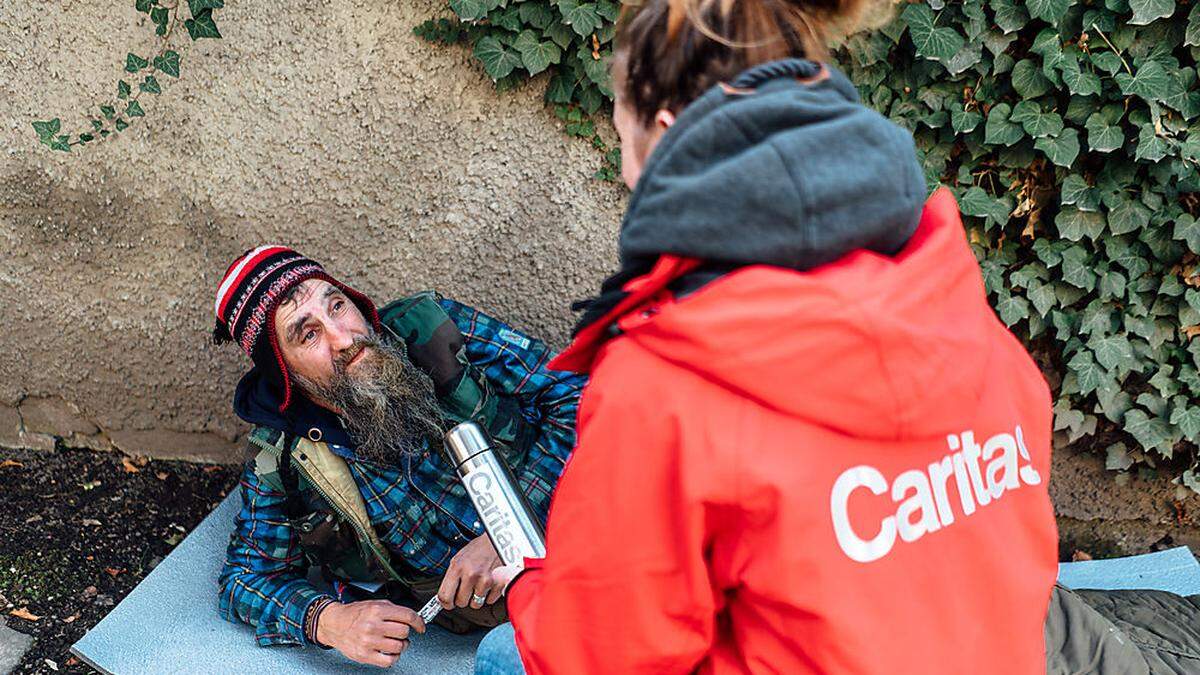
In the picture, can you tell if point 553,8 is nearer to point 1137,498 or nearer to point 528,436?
point 528,436

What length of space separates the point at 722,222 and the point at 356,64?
1991 mm

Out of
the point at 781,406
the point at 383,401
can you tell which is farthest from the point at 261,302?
the point at 781,406

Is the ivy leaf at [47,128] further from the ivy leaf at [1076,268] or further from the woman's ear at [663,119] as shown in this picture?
the ivy leaf at [1076,268]

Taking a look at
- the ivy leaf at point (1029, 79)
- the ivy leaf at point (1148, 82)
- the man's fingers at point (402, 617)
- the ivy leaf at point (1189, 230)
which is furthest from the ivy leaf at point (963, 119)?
the man's fingers at point (402, 617)

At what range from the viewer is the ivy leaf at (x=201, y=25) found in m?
2.69

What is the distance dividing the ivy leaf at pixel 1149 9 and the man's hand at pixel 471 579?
2.08 m

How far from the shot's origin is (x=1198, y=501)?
3.05m

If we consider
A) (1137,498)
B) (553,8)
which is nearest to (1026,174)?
(1137,498)

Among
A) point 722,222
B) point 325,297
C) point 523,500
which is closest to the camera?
point 722,222

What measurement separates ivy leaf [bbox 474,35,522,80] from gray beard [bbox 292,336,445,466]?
82 centimetres

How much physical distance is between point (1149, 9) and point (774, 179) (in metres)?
1.92

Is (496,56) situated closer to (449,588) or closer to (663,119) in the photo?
(449,588)

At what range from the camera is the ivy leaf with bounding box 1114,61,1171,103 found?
8.36 feet

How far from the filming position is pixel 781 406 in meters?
1.15
